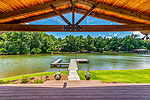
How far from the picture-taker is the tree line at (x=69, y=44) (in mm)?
11477

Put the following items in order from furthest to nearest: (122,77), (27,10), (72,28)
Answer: (122,77) < (72,28) < (27,10)

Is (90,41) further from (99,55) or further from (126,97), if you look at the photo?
(126,97)

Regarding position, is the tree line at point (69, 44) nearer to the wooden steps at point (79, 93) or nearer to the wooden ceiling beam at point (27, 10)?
the wooden steps at point (79, 93)

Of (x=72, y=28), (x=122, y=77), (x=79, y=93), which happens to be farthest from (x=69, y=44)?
(x=79, y=93)

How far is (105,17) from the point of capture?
8.51ft

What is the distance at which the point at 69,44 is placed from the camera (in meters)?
12.0

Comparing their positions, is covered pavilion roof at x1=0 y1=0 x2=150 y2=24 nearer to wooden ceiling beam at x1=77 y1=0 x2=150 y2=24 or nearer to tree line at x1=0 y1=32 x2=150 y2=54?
wooden ceiling beam at x1=77 y1=0 x2=150 y2=24

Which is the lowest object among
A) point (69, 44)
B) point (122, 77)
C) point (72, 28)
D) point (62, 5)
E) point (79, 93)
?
point (122, 77)

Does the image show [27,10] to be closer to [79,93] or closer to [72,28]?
[72,28]

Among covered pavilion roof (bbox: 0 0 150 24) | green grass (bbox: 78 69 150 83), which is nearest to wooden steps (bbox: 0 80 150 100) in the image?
covered pavilion roof (bbox: 0 0 150 24)

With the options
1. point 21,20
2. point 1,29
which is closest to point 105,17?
point 21,20

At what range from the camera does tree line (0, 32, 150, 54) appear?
1148 cm

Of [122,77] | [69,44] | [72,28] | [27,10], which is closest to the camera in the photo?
[27,10]

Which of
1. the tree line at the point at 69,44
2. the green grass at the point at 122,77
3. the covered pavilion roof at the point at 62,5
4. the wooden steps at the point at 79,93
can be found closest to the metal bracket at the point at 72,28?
the covered pavilion roof at the point at 62,5
